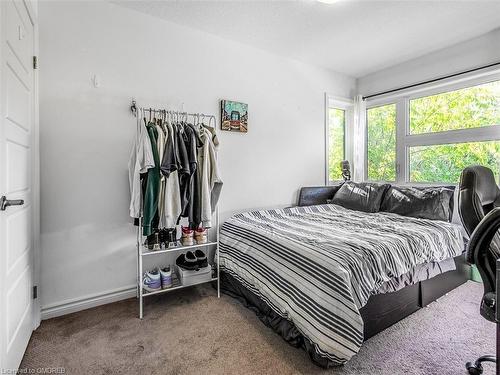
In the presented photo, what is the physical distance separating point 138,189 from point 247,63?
6.34 feet

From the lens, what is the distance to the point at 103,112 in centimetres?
214

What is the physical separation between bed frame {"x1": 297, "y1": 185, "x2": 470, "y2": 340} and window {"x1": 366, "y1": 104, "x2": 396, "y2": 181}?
151 cm

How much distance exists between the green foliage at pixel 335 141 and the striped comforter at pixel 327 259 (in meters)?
1.27

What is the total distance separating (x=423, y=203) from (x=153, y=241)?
266 cm

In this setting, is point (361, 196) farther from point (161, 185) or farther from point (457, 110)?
point (161, 185)

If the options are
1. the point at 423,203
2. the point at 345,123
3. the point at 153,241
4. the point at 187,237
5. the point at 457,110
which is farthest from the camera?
the point at 345,123

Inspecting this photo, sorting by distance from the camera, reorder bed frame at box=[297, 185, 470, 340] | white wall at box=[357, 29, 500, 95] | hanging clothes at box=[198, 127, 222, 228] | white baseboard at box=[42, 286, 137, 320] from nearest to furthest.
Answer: bed frame at box=[297, 185, 470, 340], white baseboard at box=[42, 286, 137, 320], hanging clothes at box=[198, 127, 222, 228], white wall at box=[357, 29, 500, 95]

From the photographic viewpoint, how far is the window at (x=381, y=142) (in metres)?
3.57

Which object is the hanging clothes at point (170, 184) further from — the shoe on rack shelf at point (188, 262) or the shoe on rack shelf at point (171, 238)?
the shoe on rack shelf at point (188, 262)

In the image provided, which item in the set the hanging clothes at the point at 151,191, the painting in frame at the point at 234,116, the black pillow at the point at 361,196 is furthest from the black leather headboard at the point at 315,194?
the hanging clothes at the point at 151,191

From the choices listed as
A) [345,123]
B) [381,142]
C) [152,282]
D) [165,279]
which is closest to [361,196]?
[381,142]

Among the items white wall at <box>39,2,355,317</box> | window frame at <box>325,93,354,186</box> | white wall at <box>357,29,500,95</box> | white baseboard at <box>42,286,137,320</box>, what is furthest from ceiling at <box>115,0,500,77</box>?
white baseboard at <box>42,286,137,320</box>

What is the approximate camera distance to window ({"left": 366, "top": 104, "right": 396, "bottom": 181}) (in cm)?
357

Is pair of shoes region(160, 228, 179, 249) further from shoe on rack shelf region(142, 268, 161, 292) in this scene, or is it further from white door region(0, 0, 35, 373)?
white door region(0, 0, 35, 373)
